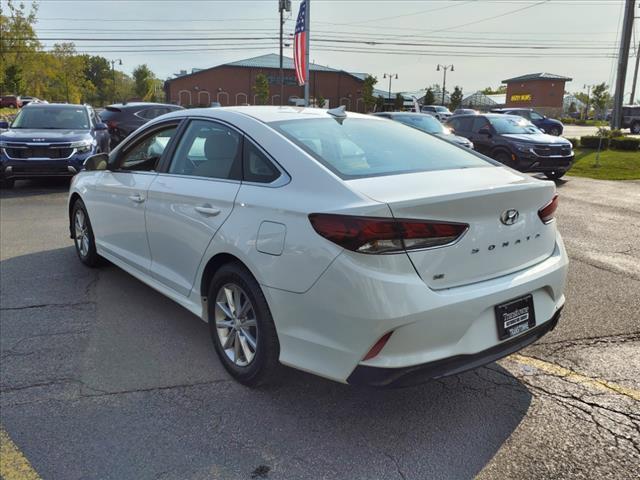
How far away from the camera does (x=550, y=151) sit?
12.4 m

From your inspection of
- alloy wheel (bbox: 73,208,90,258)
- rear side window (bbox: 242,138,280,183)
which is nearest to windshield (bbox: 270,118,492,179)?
rear side window (bbox: 242,138,280,183)

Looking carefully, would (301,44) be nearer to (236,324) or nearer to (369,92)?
(236,324)

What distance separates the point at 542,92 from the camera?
7331 centimetres

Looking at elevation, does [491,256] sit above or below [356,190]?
below

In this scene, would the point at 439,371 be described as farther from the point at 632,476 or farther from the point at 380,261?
the point at 632,476

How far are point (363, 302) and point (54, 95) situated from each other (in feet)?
263

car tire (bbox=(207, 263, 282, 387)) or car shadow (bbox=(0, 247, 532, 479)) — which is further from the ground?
car tire (bbox=(207, 263, 282, 387))

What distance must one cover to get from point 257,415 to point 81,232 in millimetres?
3650

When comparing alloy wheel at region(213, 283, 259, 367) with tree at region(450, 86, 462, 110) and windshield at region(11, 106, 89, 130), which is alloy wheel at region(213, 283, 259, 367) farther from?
tree at region(450, 86, 462, 110)

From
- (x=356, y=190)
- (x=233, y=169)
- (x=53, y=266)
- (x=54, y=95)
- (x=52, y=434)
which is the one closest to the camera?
(x=356, y=190)

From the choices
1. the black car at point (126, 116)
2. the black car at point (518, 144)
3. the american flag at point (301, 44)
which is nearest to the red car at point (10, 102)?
the american flag at point (301, 44)

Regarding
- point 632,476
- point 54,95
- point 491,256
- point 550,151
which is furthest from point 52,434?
point 54,95

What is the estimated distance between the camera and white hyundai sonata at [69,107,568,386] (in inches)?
97.6

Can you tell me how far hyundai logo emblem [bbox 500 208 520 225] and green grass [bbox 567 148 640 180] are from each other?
1246cm
